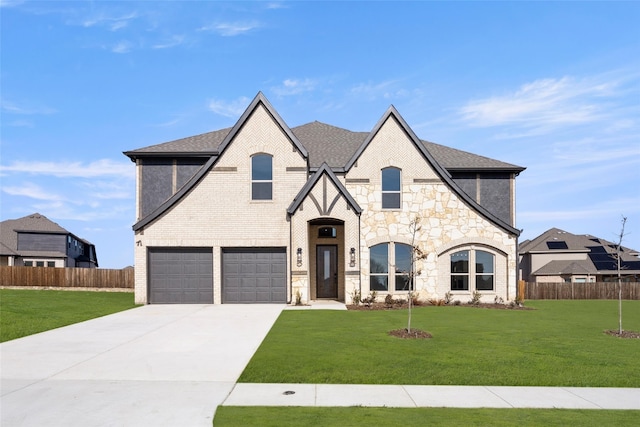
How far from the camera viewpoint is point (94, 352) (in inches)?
424

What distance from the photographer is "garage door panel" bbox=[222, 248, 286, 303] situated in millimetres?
22375

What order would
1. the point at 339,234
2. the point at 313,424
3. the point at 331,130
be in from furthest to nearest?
the point at 331,130, the point at 339,234, the point at 313,424

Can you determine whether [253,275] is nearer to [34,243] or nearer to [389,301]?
[389,301]

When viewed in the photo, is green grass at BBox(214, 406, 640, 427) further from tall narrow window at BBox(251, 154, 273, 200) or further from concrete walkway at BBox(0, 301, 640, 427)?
tall narrow window at BBox(251, 154, 273, 200)

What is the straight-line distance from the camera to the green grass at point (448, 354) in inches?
342

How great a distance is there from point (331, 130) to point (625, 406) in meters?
24.6

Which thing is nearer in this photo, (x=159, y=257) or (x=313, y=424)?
(x=313, y=424)

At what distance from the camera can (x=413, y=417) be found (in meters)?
6.41

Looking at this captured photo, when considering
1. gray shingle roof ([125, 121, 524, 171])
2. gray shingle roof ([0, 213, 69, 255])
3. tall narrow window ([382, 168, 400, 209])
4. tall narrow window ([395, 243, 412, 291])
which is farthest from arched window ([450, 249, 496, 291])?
gray shingle roof ([0, 213, 69, 255])

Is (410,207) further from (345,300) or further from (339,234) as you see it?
(345,300)

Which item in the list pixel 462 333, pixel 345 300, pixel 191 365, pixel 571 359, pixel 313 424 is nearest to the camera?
pixel 313 424

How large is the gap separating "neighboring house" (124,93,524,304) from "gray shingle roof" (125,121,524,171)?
223cm

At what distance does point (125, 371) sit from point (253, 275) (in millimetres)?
13589

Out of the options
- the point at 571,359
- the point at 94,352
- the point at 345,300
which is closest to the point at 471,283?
the point at 345,300
